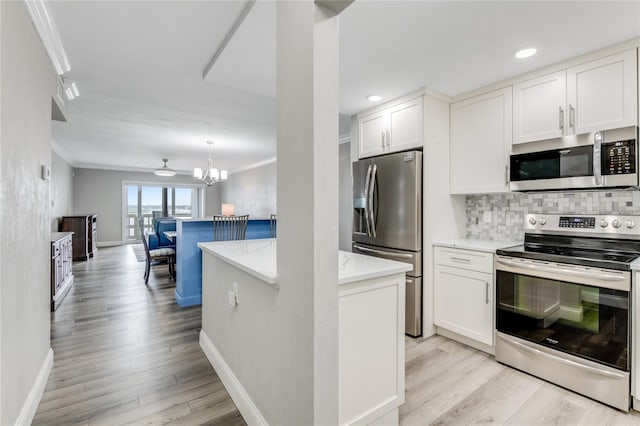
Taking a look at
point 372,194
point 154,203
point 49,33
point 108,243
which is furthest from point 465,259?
point 154,203

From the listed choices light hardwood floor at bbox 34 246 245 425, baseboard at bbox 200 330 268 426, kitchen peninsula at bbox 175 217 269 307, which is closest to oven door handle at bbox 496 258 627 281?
baseboard at bbox 200 330 268 426

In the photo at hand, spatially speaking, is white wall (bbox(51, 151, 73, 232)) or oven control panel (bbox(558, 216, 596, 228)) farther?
white wall (bbox(51, 151, 73, 232))

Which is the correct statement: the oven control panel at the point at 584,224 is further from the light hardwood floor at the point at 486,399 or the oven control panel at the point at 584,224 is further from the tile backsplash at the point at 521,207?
the light hardwood floor at the point at 486,399

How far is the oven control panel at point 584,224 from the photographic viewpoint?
215 cm

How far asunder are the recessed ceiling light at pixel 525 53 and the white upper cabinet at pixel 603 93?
0.36 m

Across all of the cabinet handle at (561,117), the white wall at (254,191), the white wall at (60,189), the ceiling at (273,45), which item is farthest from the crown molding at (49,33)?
the white wall at (254,191)

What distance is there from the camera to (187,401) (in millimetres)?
1885

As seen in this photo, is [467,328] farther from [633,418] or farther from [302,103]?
[302,103]

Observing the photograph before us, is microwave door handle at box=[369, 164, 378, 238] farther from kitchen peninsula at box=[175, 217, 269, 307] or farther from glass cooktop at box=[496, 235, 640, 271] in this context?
kitchen peninsula at box=[175, 217, 269, 307]

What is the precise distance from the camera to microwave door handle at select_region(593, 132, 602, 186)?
2.10 m

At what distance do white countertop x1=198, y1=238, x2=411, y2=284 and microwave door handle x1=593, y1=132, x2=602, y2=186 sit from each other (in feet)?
5.20

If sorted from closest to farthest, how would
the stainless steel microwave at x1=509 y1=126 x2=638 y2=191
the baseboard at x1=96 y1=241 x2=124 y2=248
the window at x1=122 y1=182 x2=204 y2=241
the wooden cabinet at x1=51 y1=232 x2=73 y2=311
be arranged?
the stainless steel microwave at x1=509 y1=126 x2=638 y2=191, the wooden cabinet at x1=51 y1=232 x2=73 y2=311, the baseboard at x1=96 y1=241 x2=124 y2=248, the window at x1=122 y1=182 x2=204 y2=241

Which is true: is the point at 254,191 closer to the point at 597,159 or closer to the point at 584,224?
the point at 584,224

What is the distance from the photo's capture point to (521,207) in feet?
9.14
